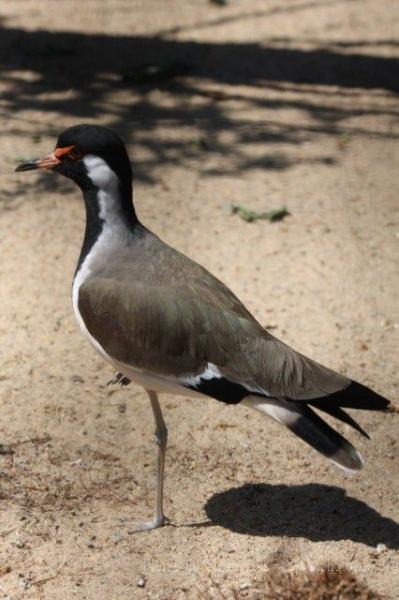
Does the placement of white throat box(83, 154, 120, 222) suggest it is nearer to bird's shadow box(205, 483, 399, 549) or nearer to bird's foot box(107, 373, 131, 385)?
bird's foot box(107, 373, 131, 385)

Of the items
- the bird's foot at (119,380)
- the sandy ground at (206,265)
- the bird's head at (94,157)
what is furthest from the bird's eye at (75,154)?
the sandy ground at (206,265)

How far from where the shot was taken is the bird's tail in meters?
3.99

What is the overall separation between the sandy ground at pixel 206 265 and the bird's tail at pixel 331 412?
1.60ft

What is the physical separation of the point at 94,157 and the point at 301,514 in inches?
70.3

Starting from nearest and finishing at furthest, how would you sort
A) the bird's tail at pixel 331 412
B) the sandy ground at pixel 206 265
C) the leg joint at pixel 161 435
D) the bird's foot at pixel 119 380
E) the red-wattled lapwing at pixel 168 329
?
1. the bird's tail at pixel 331 412
2. the red-wattled lapwing at pixel 168 329
3. the sandy ground at pixel 206 265
4. the leg joint at pixel 161 435
5. the bird's foot at pixel 119 380

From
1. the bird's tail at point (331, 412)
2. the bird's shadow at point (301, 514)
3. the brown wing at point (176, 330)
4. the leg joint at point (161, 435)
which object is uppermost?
the brown wing at point (176, 330)

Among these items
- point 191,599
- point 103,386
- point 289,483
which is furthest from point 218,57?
point 191,599

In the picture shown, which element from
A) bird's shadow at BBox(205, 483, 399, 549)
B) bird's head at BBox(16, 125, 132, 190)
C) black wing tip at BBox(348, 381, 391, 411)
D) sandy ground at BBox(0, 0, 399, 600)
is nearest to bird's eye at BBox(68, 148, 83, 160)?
bird's head at BBox(16, 125, 132, 190)

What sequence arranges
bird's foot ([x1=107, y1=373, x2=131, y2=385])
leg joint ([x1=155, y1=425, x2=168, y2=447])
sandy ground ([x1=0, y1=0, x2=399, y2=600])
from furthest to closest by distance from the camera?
bird's foot ([x1=107, y1=373, x2=131, y2=385])
leg joint ([x1=155, y1=425, x2=168, y2=447])
sandy ground ([x1=0, y1=0, x2=399, y2=600])

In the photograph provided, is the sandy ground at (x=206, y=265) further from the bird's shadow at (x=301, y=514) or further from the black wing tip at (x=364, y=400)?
the black wing tip at (x=364, y=400)

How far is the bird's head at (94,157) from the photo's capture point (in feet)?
14.3

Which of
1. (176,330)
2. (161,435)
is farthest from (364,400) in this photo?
(161,435)

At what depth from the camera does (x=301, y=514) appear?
15.0ft

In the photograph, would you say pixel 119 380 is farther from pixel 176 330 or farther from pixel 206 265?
pixel 206 265
